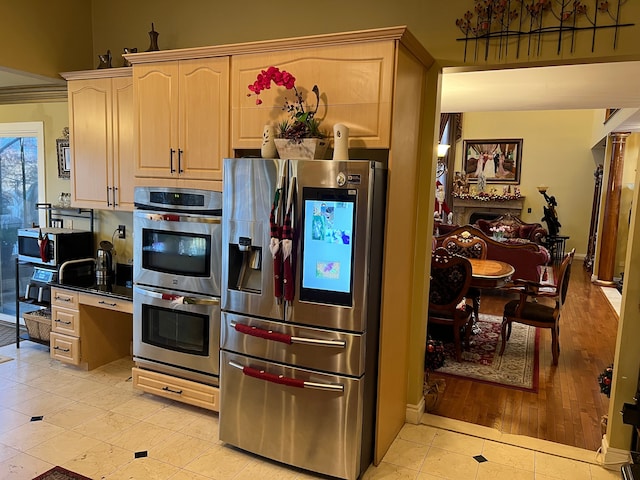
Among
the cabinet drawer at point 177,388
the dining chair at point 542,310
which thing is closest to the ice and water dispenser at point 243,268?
the cabinet drawer at point 177,388

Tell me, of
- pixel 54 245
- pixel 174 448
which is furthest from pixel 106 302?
pixel 174 448

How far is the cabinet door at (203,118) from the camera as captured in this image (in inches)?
120

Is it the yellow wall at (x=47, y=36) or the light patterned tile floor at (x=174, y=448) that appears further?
the yellow wall at (x=47, y=36)

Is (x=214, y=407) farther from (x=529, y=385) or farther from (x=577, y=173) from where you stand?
(x=577, y=173)

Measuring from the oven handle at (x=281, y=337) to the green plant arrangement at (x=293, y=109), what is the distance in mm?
1114

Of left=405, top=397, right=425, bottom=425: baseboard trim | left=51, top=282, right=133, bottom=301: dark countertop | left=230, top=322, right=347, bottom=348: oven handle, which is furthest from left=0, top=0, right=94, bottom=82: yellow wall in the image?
left=405, top=397, right=425, bottom=425: baseboard trim

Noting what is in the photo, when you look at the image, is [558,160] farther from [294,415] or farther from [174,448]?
[174,448]

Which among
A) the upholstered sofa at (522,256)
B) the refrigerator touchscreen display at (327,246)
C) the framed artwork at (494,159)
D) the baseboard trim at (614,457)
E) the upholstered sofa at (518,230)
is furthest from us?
the framed artwork at (494,159)

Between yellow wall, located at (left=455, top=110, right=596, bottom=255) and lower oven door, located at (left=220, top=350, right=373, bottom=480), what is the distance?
1095 centimetres

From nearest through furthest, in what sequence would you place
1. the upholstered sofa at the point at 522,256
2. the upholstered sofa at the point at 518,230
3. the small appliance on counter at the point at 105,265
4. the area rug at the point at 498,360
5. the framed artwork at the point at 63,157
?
the small appliance on counter at the point at 105,265 → the area rug at the point at 498,360 → the framed artwork at the point at 63,157 → the upholstered sofa at the point at 522,256 → the upholstered sofa at the point at 518,230

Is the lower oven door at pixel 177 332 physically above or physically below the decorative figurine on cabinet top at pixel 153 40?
below

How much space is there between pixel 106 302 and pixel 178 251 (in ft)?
3.32

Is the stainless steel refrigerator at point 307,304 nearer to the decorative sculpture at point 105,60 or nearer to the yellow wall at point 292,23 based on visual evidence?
the yellow wall at point 292,23

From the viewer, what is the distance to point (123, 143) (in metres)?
3.80
